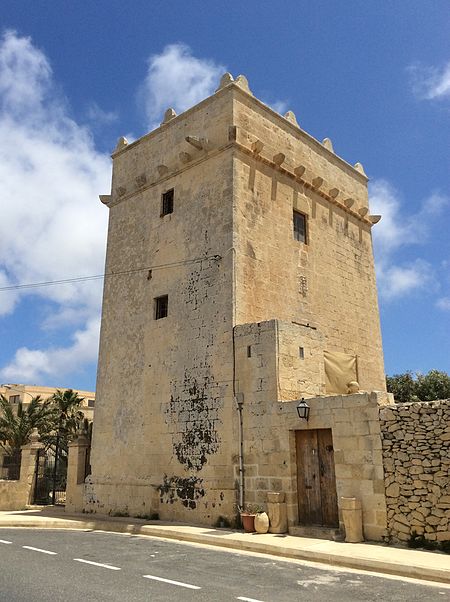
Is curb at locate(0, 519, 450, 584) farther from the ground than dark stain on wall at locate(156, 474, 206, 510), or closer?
closer

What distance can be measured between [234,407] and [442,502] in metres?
5.00

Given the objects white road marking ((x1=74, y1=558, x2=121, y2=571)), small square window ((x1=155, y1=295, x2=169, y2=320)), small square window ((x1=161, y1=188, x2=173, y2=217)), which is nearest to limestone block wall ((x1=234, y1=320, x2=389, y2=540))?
small square window ((x1=155, y1=295, x2=169, y2=320))

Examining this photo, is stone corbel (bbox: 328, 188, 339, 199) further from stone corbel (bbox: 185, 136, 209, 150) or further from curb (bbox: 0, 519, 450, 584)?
curb (bbox: 0, 519, 450, 584)

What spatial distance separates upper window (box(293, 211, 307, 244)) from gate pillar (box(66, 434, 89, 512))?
9.21 metres

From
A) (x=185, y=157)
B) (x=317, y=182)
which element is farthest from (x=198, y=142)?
(x=317, y=182)

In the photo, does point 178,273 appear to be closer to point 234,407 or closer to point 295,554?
point 234,407

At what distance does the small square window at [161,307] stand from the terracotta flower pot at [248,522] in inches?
244

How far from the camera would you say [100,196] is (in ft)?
59.9

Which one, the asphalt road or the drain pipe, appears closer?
the asphalt road

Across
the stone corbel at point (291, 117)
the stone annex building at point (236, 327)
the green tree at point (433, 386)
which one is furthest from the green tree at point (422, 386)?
the stone corbel at point (291, 117)

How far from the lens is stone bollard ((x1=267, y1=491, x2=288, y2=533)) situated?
35.3 feet

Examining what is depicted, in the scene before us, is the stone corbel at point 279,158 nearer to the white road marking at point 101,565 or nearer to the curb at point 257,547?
the curb at point 257,547

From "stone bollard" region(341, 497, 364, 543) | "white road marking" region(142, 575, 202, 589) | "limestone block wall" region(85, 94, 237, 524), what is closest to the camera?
"white road marking" region(142, 575, 202, 589)

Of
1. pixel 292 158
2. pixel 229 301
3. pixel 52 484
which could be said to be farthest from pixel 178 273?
pixel 52 484
